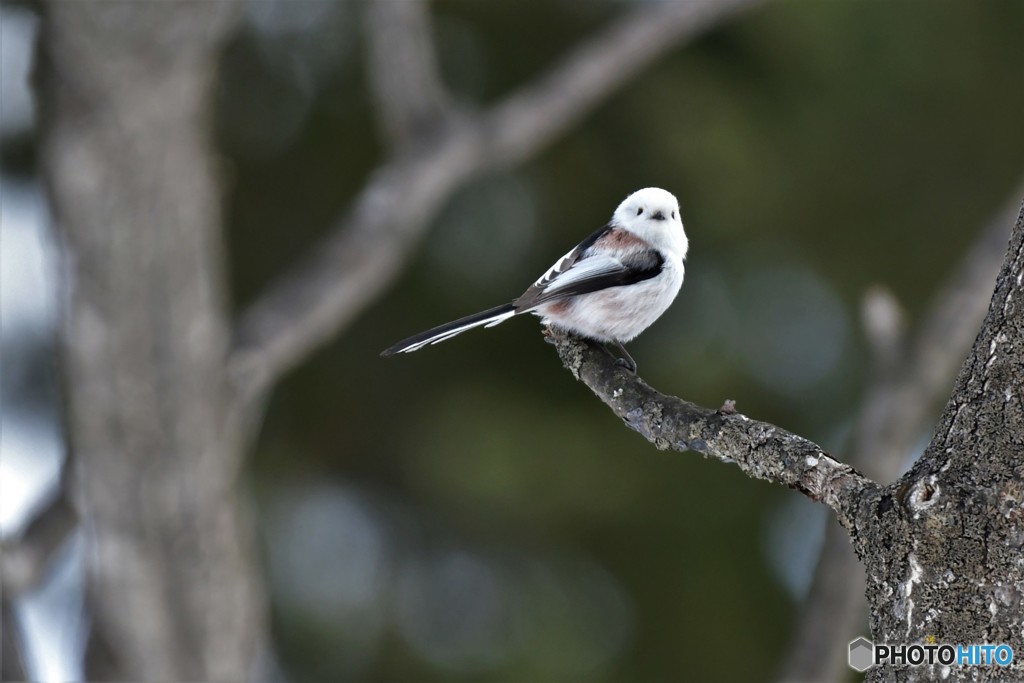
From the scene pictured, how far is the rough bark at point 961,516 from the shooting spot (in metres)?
1.16

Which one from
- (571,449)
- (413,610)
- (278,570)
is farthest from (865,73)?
(278,570)

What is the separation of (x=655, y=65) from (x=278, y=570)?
3.71m

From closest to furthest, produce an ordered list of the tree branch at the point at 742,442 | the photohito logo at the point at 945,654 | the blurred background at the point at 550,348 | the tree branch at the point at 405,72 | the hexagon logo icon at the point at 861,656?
the photohito logo at the point at 945,654
the tree branch at the point at 742,442
the hexagon logo icon at the point at 861,656
the tree branch at the point at 405,72
the blurred background at the point at 550,348

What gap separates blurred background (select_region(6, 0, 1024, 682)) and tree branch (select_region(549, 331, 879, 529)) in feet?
11.0

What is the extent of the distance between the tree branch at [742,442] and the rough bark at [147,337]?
1846 millimetres

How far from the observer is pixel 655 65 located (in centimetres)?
599

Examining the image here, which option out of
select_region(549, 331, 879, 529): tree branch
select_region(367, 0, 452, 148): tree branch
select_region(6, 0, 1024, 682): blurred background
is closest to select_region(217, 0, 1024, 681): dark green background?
select_region(6, 0, 1024, 682): blurred background

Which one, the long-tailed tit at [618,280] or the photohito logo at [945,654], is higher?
the long-tailed tit at [618,280]

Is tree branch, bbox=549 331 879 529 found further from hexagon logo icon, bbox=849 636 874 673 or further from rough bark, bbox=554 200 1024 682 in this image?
hexagon logo icon, bbox=849 636 874 673

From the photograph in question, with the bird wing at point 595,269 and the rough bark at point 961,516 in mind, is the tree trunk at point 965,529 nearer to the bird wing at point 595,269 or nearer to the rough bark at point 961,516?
the rough bark at point 961,516

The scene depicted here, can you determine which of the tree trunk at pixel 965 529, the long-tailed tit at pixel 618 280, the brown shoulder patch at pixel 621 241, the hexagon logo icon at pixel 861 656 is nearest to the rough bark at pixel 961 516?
the tree trunk at pixel 965 529

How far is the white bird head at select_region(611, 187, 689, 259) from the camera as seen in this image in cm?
206

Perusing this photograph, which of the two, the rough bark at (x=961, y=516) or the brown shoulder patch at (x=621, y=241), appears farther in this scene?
the brown shoulder patch at (x=621, y=241)

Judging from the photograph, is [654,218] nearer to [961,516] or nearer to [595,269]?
[595,269]
